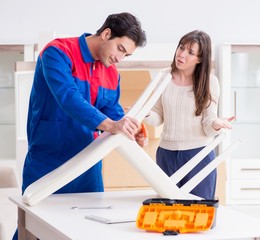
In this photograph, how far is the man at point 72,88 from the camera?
2.36 meters

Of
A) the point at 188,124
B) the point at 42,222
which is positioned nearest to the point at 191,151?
the point at 188,124

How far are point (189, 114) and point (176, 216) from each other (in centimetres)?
131

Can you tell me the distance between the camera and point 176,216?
1792 millimetres

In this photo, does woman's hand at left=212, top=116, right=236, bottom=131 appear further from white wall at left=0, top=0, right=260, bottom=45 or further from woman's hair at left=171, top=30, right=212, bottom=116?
white wall at left=0, top=0, right=260, bottom=45

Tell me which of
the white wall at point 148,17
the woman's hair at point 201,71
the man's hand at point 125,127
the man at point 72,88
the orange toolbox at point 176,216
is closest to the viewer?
the orange toolbox at point 176,216

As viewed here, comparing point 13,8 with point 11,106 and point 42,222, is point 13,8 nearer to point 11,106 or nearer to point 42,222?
point 11,106

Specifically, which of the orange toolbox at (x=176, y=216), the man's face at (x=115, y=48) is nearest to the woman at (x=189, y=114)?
the man's face at (x=115, y=48)

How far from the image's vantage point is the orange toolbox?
68.9 inches

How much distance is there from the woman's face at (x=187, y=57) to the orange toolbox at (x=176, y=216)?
1.32 meters

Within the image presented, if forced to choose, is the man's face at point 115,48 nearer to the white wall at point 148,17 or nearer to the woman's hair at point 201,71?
the woman's hair at point 201,71

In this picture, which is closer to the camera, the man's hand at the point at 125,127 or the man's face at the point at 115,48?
the man's hand at the point at 125,127

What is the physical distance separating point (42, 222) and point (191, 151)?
1223 mm

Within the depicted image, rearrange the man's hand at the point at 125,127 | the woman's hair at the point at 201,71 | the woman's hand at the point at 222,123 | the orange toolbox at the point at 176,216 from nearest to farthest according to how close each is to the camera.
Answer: the orange toolbox at the point at 176,216
the man's hand at the point at 125,127
the woman's hand at the point at 222,123
the woman's hair at the point at 201,71

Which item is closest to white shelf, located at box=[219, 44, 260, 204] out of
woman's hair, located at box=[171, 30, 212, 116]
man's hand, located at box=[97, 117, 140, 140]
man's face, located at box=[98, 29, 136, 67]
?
woman's hair, located at box=[171, 30, 212, 116]
